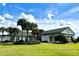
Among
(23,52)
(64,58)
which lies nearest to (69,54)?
(64,58)

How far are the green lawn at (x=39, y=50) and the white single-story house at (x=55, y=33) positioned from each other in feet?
0.45

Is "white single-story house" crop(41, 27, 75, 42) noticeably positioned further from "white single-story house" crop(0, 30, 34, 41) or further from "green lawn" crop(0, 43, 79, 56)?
"white single-story house" crop(0, 30, 34, 41)

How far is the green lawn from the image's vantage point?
10.3m

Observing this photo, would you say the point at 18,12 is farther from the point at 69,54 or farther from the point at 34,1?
the point at 69,54

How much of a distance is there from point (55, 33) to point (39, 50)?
18.1 inches

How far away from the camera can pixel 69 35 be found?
10422 millimetres

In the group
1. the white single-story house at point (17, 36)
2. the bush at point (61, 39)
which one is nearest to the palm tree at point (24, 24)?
the white single-story house at point (17, 36)

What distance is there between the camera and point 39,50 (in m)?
10.4

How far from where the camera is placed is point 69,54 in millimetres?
10312

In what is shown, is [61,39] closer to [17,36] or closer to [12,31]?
[17,36]

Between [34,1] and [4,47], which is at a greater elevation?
[34,1]

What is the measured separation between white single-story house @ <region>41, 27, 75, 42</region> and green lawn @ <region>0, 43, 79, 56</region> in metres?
0.14

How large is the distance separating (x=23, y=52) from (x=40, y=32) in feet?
1.69

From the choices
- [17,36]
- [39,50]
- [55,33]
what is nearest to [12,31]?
[17,36]
